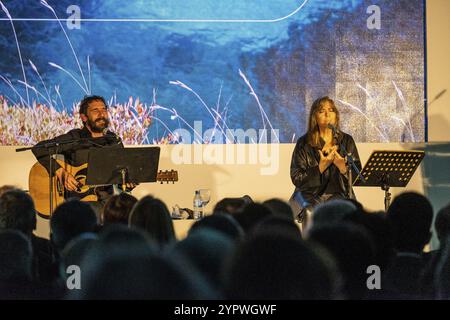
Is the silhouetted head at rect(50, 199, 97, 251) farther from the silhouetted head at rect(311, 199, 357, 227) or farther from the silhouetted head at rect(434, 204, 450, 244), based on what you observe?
the silhouetted head at rect(434, 204, 450, 244)

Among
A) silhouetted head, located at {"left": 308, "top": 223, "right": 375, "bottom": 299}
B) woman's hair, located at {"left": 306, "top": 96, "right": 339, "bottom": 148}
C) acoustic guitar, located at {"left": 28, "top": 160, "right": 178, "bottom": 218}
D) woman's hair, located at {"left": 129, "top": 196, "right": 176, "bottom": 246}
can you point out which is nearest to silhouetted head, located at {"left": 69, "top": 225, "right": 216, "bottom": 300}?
silhouetted head, located at {"left": 308, "top": 223, "right": 375, "bottom": 299}

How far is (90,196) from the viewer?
269 inches

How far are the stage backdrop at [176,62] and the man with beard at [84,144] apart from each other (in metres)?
1.08

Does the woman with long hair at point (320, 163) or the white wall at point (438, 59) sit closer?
the woman with long hair at point (320, 163)

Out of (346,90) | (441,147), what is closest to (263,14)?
(346,90)

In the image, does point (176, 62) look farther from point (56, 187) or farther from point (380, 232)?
point (380, 232)

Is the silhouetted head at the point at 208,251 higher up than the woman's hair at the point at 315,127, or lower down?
lower down

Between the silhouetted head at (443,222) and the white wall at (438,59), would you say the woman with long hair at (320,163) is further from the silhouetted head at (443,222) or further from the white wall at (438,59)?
the silhouetted head at (443,222)

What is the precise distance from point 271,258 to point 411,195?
4.47ft

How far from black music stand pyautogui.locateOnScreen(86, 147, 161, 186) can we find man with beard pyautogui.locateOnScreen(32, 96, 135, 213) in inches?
8.3

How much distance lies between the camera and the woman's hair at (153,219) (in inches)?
82.9

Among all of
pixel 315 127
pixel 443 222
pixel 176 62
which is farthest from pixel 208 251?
pixel 176 62

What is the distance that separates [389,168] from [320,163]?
2.31 ft

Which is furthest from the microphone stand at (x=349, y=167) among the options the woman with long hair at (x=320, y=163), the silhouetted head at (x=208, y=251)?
the silhouetted head at (x=208, y=251)
